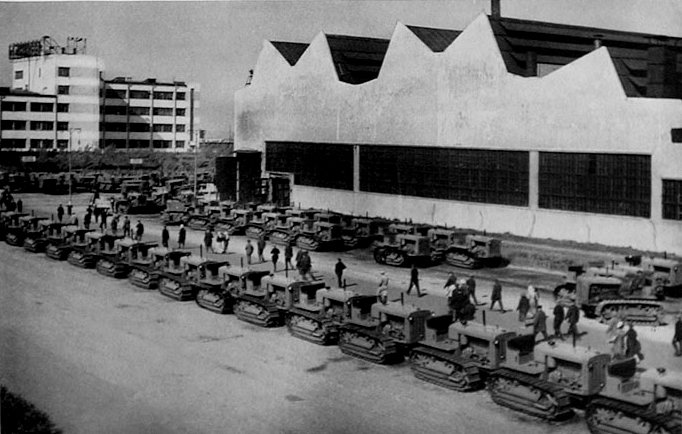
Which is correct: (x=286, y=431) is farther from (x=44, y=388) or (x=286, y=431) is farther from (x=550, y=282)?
(x=550, y=282)

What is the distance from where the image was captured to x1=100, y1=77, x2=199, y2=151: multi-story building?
302 ft

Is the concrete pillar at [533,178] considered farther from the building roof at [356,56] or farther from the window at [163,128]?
the window at [163,128]

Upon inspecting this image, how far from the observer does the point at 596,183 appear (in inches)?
1297

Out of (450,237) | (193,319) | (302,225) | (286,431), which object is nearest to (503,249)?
(450,237)

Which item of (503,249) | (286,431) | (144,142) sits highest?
(144,142)

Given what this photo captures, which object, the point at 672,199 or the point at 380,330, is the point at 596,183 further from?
the point at 380,330

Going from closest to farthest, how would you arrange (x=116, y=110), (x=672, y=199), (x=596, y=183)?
1. (x=672, y=199)
2. (x=596, y=183)
3. (x=116, y=110)

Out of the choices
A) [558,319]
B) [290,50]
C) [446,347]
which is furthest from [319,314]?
[290,50]

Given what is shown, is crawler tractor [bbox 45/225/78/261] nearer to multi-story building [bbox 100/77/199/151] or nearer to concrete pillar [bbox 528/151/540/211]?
concrete pillar [bbox 528/151/540/211]

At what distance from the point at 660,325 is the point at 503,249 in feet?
35.5

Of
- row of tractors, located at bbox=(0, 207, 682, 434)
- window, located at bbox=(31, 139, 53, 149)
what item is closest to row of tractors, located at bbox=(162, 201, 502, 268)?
row of tractors, located at bbox=(0, 207, 682, 434)

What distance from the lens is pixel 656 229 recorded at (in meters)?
30.3

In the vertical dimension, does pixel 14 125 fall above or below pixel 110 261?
above

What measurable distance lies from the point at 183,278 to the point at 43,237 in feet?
44.1
